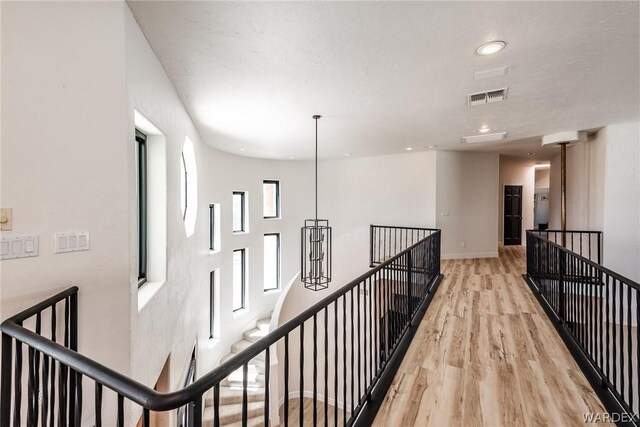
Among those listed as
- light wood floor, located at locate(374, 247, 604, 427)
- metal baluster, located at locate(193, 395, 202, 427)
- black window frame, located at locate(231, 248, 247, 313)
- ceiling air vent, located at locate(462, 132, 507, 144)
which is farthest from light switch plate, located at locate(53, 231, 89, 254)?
black window frame, located at locate(231, 248, 247, 313)

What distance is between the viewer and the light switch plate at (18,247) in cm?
146

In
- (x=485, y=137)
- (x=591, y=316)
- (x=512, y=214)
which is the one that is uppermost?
(x=485, y=137)

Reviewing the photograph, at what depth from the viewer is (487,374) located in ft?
7.91

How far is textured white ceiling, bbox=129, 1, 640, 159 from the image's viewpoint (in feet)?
6.29

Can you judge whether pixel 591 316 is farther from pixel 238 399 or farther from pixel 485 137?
pixel 238 399

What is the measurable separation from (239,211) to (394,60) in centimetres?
634

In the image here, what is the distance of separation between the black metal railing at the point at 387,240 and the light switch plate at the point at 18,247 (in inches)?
249

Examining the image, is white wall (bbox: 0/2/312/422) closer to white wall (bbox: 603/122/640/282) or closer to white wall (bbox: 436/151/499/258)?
white wall (bbox: 603/122/640/282)

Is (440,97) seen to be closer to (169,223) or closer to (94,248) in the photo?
(169,223)

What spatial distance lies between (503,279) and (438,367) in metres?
3.60

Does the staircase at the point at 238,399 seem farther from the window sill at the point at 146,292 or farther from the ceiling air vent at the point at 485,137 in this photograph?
the ceiling air vent at the point at 485,137

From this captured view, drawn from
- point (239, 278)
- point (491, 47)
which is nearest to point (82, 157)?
point (491, 47)

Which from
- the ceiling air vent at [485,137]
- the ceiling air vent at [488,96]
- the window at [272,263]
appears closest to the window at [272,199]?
the window at [272,263]

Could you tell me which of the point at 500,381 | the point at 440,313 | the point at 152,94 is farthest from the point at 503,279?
the point at 152,94
